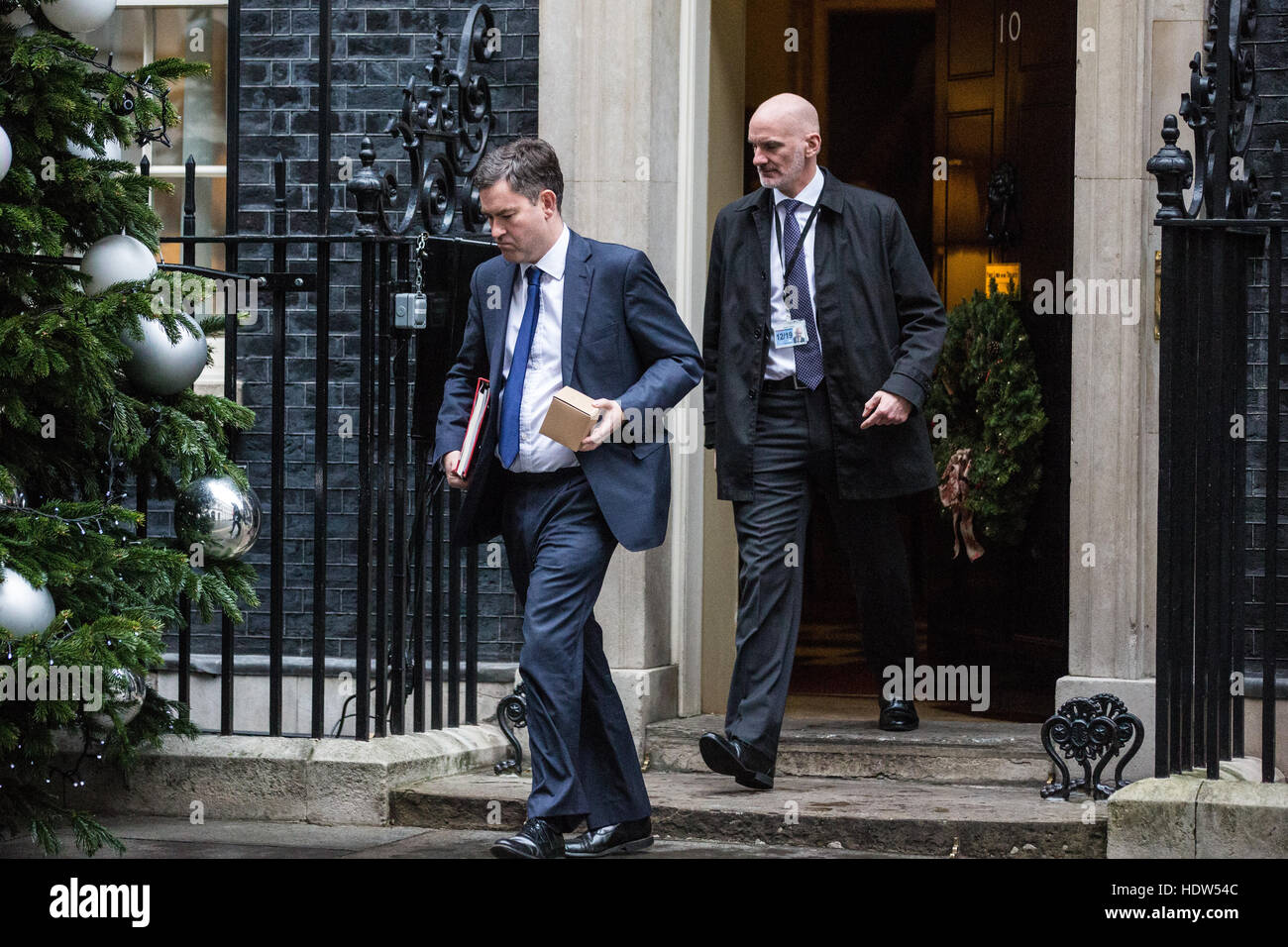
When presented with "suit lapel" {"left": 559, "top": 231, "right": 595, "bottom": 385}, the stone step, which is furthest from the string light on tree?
the stone step

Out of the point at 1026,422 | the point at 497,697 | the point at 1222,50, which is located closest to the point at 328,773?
the point at 497,697

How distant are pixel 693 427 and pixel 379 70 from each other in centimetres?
203

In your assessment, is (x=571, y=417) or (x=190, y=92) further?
(x=190, y=92)

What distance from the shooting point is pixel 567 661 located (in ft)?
18.5

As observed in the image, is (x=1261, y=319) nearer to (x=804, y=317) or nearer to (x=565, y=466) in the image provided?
(x=804, y=317)

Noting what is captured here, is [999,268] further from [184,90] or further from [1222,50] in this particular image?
[184,90]

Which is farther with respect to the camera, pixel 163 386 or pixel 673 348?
pixel 163 386

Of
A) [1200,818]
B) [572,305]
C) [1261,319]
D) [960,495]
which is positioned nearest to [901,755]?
[960,495]

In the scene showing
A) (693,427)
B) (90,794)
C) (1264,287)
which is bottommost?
(90,794)

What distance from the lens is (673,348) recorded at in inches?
231

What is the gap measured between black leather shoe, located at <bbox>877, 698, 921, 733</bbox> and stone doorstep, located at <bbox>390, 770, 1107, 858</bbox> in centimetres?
36

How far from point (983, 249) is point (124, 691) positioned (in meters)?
4.54

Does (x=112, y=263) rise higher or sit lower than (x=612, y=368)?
higher

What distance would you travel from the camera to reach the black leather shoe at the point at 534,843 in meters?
5.56
